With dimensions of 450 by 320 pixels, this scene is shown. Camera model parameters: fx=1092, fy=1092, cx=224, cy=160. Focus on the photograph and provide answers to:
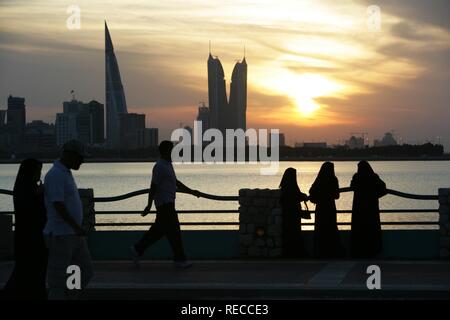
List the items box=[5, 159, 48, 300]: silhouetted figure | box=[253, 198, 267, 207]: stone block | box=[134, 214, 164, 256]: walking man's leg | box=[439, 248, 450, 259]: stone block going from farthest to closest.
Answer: box=[253, 198, 267, 207]: stone block → box=[439, 248, 450, 259]: stone block → box=[134, 214, 164, 256]: walking man's leg → box=[5, 159, 48, 300]: silhouetted figure

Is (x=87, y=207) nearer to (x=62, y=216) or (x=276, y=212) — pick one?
(x=276, y=212)

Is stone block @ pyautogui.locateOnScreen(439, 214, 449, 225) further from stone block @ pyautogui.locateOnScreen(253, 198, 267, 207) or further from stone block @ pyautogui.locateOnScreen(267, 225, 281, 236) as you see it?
stone block @ pyautogui.locateOnScreen(253, 198, 267, 207)

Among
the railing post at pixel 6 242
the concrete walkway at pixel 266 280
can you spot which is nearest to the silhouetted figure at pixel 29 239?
the concrete walkway at pixel 266 280

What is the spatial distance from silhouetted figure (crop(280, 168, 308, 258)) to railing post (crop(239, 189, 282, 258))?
9 cm

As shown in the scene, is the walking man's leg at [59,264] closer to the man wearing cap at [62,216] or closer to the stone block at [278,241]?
the man wearing cap at [62,216]

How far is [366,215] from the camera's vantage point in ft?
53.6

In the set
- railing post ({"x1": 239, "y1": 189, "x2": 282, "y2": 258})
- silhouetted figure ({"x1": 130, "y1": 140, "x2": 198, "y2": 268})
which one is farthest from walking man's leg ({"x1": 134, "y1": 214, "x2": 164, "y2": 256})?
railing post ({"x1": 239, "y1": 189, "x2": 282, "y2": 258})

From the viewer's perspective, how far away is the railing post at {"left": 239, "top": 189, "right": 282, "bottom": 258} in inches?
648

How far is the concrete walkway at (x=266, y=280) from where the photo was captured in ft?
40.6

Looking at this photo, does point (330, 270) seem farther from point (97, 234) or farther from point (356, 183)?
point (97, 234)

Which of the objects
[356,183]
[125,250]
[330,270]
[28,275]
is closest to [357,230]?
[356,183]

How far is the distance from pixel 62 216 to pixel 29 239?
937mm
